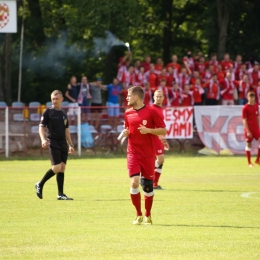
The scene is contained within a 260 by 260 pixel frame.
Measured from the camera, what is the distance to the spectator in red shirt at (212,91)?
31188 mm

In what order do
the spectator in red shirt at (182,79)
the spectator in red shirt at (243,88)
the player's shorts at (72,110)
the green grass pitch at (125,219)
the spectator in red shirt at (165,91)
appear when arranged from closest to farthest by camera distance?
the green grass pitch at (125,219)
the player's shorts at (72,110)
the spectator in red shirt at (165,91)
the spectator in red shirt at (243,88)
the spectator in red shirt at (182,79)

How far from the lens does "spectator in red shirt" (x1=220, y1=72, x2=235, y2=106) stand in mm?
31484

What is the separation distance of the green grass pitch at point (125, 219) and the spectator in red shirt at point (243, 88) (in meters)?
10.3

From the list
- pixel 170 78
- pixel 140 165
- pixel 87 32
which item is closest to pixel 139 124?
pixel 140 165

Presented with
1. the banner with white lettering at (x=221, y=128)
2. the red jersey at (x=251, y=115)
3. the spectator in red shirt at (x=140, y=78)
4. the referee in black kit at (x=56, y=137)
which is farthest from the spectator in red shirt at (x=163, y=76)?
the referee in black kit at (x=56, y=137)

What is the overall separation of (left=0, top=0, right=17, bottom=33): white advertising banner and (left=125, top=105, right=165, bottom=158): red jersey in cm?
1762

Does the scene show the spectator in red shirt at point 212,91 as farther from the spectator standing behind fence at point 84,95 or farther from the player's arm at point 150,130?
the player's arm at point 150,130

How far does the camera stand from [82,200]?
14812 millimetres

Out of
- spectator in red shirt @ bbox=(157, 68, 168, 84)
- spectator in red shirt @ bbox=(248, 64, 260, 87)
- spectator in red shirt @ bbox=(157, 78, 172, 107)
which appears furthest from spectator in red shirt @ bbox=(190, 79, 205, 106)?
spectator in red shirt @ bbox=(248, 64, 260, 87)

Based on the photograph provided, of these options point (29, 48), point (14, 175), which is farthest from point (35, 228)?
point (29, 48)

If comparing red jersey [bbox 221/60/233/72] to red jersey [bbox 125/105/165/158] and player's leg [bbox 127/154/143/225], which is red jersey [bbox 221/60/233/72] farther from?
player's leg [bbox 127/154/143/225]

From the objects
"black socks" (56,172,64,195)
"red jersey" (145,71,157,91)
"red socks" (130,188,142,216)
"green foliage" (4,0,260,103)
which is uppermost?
"green foliage" (4,0,260,103)

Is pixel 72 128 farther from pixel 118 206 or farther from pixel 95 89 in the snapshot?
pixel 118 206

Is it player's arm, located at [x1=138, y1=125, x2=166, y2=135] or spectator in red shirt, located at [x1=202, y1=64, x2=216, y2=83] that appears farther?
spectator in red shirt, located at [x1=202, y1=64, x2=216, y2=83]
